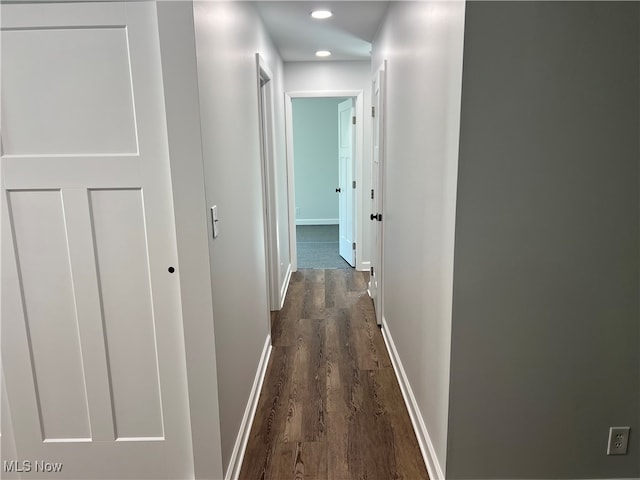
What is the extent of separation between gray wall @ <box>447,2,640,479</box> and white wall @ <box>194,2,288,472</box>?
0.91 metres

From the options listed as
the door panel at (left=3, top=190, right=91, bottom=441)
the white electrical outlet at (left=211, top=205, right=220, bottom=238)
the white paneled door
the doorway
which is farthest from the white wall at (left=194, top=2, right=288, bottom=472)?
the doorway

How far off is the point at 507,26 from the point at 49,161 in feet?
5.47

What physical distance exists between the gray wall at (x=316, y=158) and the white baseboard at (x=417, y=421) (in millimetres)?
5189

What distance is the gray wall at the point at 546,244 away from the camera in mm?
1501

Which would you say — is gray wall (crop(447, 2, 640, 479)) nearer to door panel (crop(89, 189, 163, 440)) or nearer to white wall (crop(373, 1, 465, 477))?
white wall (crop(373, 1, 465, 477))

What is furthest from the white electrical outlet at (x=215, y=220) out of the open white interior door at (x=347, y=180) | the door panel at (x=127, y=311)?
the open white interior door at (x=347, y=180)

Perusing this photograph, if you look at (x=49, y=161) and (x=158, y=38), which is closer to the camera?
(x=158, y=38)

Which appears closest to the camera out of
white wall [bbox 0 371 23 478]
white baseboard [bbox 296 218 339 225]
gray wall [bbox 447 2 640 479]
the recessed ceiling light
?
gray wall [bbox 447 2 640 479]

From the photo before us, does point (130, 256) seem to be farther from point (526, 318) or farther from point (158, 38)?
point (526, 318)

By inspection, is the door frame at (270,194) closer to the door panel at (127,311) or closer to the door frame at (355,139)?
Result: the door frame at (355,139)

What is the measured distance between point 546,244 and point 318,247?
5.02m

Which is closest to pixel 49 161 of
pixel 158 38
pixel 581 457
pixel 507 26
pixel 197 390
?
pixel 158 38

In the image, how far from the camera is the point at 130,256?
1748 millimetres

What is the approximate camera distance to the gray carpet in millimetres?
5656
